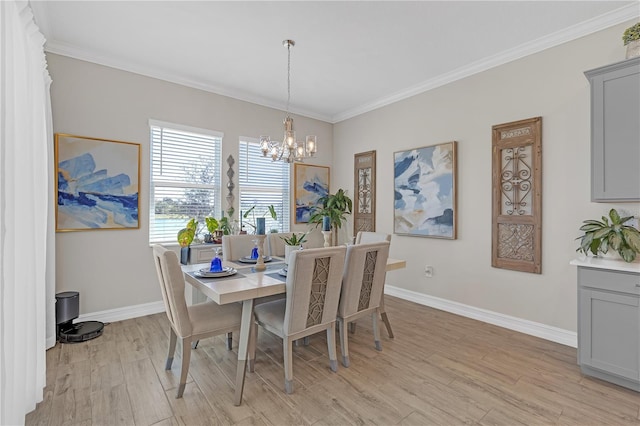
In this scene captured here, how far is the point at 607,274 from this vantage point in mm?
2283

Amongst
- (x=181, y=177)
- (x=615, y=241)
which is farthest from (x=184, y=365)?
(x=615, y=241)

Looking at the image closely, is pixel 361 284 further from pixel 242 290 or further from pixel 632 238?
pixel 632 238

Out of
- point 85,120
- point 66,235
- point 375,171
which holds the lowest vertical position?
point 66,235

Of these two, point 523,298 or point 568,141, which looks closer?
point 568,141

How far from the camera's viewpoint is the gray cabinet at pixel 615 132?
2.35m

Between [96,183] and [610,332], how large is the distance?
16.0ft

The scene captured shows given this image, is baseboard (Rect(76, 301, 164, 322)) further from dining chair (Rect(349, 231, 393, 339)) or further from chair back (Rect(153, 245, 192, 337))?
dining chair (Rect(349, 231, 393, 339))

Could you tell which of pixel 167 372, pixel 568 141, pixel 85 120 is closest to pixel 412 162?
pixel 568 141

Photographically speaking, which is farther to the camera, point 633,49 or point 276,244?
point 276,244

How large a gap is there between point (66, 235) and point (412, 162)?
4.23 m

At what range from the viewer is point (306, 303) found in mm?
2229

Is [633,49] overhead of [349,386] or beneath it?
overhead

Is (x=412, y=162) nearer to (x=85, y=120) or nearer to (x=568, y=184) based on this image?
(x=568, y=184)

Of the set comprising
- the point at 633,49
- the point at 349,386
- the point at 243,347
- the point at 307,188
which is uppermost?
the point at 633,49
